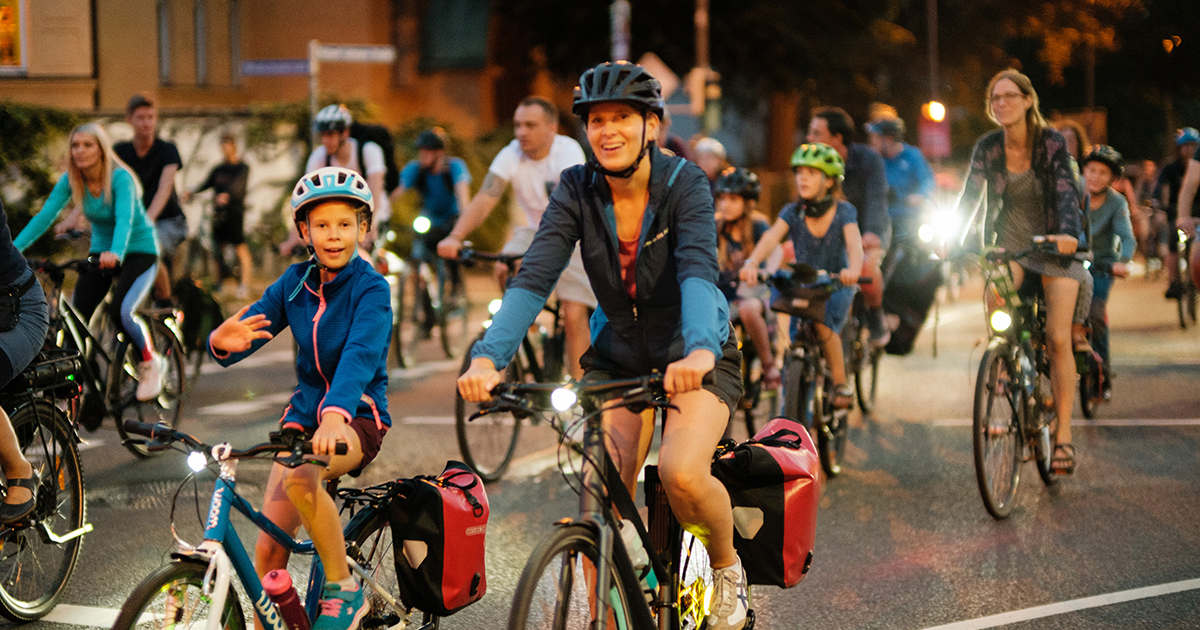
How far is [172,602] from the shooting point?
3305 mm

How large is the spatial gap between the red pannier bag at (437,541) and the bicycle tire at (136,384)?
3.96 m

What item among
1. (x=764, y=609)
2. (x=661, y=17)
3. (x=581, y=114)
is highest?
(x=661, y=17)

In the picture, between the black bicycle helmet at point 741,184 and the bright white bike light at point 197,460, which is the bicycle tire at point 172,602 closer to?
the bright white bike light at point 197,460

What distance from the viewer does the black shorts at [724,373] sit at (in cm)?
404

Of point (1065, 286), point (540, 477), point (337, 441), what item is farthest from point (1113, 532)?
point (337, 441)

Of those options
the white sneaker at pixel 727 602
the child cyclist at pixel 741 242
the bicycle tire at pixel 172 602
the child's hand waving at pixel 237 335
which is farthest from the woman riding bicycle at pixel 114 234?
the white sneaker at pixel 727 602

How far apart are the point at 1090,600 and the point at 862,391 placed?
173 inches

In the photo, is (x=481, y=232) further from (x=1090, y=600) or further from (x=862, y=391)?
(x=1090, y=600)

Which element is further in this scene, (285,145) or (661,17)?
(661,17)

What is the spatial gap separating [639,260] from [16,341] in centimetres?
247

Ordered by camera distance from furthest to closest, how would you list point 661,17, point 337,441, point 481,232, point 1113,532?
point 661,17, point 481,232, point 1113,532, point 337,441

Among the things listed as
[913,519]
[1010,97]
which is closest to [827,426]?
[913,519]

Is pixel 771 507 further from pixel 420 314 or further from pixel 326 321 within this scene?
pixel 420 314

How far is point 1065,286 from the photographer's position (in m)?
6.79
